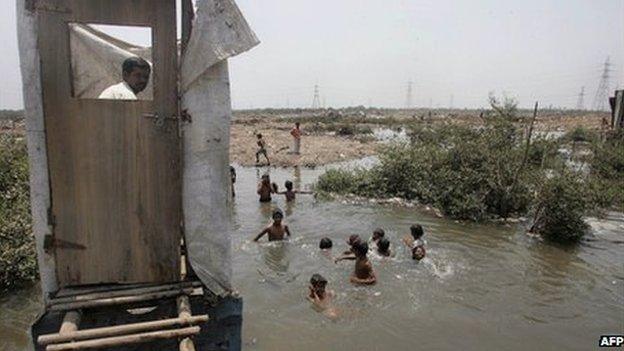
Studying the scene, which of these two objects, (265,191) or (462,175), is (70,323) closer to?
(265,191)

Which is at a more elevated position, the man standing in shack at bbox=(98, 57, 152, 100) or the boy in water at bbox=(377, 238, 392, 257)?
the man standing in shack at bbox=(98, 57, 152, 100)

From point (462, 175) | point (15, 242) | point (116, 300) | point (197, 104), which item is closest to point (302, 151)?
point (462, 175)

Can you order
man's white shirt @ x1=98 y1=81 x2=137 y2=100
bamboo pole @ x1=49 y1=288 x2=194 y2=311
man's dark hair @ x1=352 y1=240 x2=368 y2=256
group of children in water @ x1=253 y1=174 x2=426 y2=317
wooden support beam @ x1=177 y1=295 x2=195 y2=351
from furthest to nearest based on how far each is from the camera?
man's dark hair @ x1=352 y1=240 x2=368 y2=256 → group of children in water @ x1=253 y1=174 x2=426 y2=317 → man's white shirt @ x1=98 y1=81 x2=137 y2=100 → bamboo pole @ x1=49 y1=288 x2=194 y2=311 → wooden support beam @ x1=177 y1=295 x2=195 y2=351

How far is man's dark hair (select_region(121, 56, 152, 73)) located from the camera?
3227mm

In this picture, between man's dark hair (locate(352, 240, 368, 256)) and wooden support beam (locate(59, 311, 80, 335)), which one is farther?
man's dark hair (locate(352, 240, 368, 256))

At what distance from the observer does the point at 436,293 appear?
7.14m

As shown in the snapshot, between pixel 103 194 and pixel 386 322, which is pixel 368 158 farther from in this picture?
pixel 103 194

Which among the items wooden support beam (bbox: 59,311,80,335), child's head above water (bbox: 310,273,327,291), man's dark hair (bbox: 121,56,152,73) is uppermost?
man's dark hair (bbox: 121,56,152,73)

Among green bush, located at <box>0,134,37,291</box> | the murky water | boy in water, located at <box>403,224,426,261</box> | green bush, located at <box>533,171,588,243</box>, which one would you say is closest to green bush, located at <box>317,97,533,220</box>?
the murky water

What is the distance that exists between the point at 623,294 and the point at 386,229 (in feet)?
14.5

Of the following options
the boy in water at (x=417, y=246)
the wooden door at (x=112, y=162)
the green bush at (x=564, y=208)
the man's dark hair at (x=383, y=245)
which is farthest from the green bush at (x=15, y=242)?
the green bush at (x=564, y=208)

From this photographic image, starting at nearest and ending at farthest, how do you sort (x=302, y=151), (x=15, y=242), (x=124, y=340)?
(x=124, y=340) < (x=15, y=242) < (x=302, y=151)

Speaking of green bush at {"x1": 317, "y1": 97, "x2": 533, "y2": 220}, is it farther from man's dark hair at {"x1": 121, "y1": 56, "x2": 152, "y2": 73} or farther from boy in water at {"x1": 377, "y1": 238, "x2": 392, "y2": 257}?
man's dark hair at {"x1": 121, "y1": 56, "x2": 152, "y2": 73}

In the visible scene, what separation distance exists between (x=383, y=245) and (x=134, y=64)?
19.5 ft
